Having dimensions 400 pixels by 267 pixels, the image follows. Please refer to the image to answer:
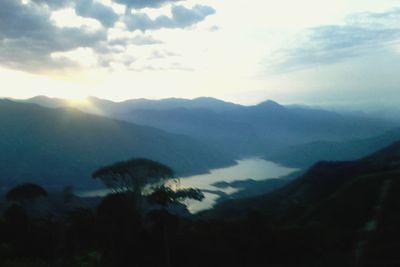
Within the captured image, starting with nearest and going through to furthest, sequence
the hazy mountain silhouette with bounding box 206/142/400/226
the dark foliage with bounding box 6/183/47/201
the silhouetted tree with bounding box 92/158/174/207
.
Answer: the hazy mountain silhouette with bounding box 206/142/400/226 < the dark foliage with bounding box 6/183/47/201 < the silhouetted tree with bounding box 92/158/174/207

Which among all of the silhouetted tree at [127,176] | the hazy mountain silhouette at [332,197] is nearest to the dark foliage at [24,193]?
the silhouetted tree at [127,176]

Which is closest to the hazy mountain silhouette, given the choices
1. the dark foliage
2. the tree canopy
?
the tree canopy

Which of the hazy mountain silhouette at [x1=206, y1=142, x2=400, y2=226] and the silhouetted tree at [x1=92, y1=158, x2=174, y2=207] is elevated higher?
the silhouetted tree at [x1=92, y1=158, x2=174, y2=207]

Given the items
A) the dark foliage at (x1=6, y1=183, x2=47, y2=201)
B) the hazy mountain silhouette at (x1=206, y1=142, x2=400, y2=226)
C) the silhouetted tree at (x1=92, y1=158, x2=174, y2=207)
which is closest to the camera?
the hazy mountain silhouette at (x1=206, y1=142, x2=400, y2=226)

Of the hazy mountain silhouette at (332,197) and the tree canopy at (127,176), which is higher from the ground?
the tree canopy at (127,176)

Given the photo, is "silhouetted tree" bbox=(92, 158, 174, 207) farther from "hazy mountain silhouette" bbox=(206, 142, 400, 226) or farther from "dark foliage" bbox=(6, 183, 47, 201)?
"hazy mountain silhouette" bbox=(206, 142, 400, 226)

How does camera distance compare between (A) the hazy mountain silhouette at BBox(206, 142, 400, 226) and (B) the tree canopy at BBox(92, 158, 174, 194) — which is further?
(B) the tree canopy at BBox(92, 158, 174, 194)

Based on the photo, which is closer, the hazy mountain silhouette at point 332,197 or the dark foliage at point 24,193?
the hazy mountain silhouette at point 332,197

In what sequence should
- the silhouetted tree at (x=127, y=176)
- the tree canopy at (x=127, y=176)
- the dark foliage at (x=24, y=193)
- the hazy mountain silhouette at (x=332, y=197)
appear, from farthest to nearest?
the tree canopy at (x=127, y=176), the silhouetted tree at (x=127, y=176), the dark foliage at (x=24, y=193), the hazy mountain silhouette at (x=332, y=197)

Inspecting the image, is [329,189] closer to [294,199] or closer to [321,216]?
[294,199]

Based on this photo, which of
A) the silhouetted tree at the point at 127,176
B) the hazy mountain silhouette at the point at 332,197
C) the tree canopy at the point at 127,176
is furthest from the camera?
the tree canopy at the point at 127,176

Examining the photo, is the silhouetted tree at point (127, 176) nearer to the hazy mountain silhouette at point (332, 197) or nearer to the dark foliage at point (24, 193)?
the dark foliage at point (24, 193)
